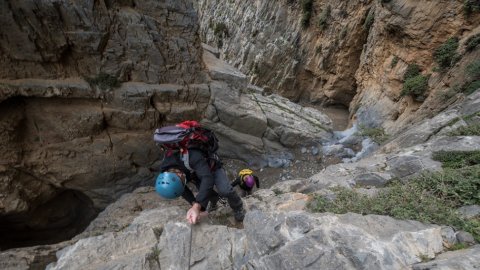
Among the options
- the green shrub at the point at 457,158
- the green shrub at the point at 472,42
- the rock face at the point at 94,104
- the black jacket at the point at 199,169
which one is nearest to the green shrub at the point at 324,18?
the rock face at the point at 94,104

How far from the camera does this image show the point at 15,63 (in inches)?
388

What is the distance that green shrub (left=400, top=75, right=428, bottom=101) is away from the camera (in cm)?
1255

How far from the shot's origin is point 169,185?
221 inches

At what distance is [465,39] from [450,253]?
11132mm

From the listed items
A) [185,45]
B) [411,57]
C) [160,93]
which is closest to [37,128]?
[160,93]

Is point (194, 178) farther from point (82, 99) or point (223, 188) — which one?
point (82, 99)

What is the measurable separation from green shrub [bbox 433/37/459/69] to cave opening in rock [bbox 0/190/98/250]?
16.1m

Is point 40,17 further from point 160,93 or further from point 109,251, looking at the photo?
point 109,251

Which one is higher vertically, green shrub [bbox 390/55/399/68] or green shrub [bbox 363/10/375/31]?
green shrub [bbox 363/10/375/31]

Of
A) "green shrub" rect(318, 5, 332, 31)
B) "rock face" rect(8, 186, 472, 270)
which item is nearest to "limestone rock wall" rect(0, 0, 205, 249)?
"rock face" rect(8, 186, 472, 270)

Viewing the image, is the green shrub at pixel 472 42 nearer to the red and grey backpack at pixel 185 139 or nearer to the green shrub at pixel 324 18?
the red and grey backpack at pixel 185 139

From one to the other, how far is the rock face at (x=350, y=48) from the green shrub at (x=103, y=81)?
39.4ft

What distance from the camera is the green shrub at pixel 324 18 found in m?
21.5

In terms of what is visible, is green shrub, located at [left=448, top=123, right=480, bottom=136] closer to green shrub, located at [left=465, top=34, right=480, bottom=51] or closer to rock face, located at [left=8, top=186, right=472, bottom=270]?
rock face, located at [left=8, top=186, right=472, bottom=270]
